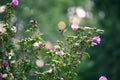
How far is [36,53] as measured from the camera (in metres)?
5.18

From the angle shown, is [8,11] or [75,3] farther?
[75,3]

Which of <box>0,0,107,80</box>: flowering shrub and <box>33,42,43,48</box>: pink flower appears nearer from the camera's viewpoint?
<box>0,0,107,80</box>: flowering shrub

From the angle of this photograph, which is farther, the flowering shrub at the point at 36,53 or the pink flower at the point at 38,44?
the pink flower at the point at 38,44

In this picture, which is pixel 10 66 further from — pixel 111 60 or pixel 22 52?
pixel 111 60

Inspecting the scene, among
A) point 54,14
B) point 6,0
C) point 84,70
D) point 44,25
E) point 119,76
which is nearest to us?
point 6,0

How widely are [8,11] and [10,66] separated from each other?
0.57 m

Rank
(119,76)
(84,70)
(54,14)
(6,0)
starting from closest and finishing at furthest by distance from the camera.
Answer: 1. (6,0)
2. (119,76)
3. (84,70)
4. (54,14)

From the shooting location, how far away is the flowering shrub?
16.2 ft

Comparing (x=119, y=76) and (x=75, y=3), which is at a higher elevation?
(x=75, y=3)

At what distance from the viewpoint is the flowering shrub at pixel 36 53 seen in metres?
4.93

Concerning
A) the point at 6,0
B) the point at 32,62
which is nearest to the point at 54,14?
the point at 6,0

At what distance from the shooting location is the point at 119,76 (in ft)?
51.6

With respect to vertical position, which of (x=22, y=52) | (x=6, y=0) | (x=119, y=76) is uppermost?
(x=119, y=76)

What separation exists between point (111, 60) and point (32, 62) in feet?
37.0
